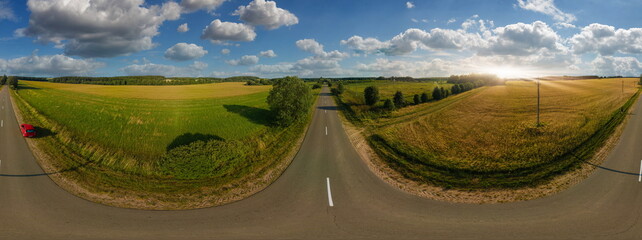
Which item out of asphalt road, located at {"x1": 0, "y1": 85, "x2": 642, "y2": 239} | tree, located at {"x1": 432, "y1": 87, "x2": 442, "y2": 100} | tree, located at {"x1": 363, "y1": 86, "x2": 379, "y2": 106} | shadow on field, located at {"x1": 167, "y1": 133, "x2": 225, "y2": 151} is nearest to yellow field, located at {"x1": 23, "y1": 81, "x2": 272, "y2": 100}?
shadow on field, located at {"x1": 167, "y1": 133, "x2": 225, "y2": 151}

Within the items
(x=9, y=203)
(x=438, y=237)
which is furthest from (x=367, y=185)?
(x=9, y=203)

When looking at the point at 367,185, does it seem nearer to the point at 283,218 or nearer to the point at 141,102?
the point at 283,218

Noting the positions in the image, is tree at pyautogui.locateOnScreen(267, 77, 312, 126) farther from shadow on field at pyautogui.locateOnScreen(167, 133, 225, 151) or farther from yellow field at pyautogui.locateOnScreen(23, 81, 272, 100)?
yellow field at pyautogui.locateOnScreen(23, 81, 272, 100)

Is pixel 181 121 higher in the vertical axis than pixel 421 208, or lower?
higher

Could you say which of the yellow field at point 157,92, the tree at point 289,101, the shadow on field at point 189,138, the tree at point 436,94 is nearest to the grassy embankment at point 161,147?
the shadow on field at point 189,138

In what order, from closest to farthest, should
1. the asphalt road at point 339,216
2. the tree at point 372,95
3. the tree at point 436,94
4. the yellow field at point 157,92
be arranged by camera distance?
the asphalt road at point 339,216 → the yellow field at point 157,92 → the tree at point 372,95 → the tree at point 436,94

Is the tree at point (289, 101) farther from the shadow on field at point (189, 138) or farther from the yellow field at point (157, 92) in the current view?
the yellow field at point (157, 92)

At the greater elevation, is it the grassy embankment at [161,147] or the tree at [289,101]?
the tree at [289,101]
